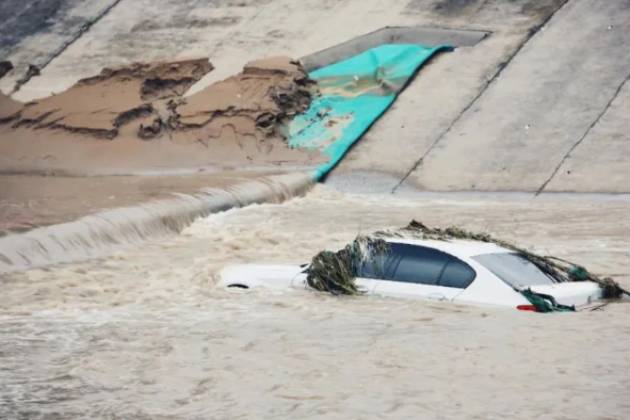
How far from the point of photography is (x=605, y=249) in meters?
19.7

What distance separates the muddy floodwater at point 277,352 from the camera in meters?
10.4

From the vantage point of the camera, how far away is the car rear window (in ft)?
45.2

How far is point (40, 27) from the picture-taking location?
37594 millimetres

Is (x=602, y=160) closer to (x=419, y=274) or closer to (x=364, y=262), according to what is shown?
(x=364, y=262)

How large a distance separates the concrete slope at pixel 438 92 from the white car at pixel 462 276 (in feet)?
41.2

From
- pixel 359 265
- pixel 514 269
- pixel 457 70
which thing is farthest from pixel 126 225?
pixel 457 70

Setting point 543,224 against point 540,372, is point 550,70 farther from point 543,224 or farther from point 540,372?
point 540,372

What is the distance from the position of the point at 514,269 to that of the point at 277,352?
304 centimetres

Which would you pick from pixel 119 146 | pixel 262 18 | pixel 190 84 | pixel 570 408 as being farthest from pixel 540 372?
pixel 262 18

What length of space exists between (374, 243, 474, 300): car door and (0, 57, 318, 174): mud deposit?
14.0m

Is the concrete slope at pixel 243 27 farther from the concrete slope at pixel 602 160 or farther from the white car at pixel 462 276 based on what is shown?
the white car at pixel 462 276

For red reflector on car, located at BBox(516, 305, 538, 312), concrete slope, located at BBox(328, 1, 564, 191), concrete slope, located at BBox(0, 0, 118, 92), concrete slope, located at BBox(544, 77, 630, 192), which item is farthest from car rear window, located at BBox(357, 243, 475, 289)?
concrete slope, located at BBox(0, 0, 118, 92)

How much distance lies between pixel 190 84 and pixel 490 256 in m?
18.9

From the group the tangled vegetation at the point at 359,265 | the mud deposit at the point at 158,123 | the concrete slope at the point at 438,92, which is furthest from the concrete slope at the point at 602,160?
the tangled vegetation at the point at 359,265
